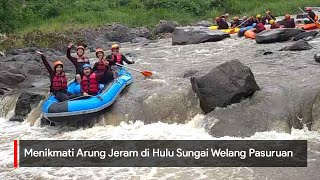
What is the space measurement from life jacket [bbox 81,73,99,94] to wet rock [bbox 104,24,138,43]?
1088 cm

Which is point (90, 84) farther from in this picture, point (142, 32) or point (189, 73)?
point (142, 32)

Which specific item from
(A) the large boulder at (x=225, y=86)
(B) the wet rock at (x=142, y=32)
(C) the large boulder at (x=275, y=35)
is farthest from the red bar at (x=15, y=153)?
(B) the wet rock at (x=142, y=32)

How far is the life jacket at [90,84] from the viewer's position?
8578mm

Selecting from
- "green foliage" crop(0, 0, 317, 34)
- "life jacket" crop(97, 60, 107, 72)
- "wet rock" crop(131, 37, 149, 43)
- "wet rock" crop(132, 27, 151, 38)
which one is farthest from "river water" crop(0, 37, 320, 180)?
"green foliage" crop(0, 0, 317, 34)

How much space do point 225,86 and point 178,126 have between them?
116 cm

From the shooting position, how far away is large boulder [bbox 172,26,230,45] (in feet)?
51.1

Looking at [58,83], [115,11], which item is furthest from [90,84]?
[115,11]

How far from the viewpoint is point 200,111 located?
830cm

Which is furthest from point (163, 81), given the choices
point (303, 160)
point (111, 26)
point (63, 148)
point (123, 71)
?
point (111, 26)

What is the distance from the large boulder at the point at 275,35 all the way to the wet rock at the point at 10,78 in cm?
758

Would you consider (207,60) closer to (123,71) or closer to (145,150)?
(123,71)

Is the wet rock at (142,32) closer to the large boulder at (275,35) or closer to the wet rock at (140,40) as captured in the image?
the wet rock at (140,40)

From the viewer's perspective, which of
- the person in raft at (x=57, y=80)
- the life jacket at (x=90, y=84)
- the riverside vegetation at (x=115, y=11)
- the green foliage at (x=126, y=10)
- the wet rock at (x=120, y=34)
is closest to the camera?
the person in raft at (x=57, y=80)

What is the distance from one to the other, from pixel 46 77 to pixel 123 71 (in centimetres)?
358
